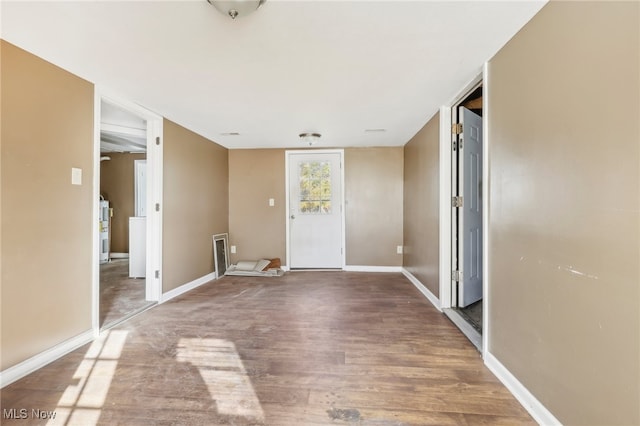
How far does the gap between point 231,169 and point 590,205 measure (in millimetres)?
4351

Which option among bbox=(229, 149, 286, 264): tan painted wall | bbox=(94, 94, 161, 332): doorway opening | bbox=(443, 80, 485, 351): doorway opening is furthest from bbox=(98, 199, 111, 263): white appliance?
bbox=(443, 80, 485, 351): doorway opening

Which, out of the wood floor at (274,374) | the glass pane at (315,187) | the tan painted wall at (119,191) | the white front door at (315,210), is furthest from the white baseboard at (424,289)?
the tan painted wall at (119,191)

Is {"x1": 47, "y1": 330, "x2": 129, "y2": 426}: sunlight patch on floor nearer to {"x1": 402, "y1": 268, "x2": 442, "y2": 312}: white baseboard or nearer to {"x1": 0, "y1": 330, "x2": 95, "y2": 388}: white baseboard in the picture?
{"x1": 0, "y1": 330, "x2": 95, "y2": 388}: white baseboard

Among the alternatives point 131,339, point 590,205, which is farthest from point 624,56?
point 131,339

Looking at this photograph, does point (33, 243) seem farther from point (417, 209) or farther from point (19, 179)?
point (417, 209)

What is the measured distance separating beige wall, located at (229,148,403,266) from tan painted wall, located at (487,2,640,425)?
2704 mm

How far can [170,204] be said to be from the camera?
305 cm

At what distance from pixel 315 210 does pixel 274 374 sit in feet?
9.83

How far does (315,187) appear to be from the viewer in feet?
14.5

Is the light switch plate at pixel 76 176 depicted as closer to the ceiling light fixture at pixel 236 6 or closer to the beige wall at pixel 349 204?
the ceiling light fixture at pixel 236 6

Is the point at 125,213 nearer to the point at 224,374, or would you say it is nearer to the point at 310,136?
the point at 310,136

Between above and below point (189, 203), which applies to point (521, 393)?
below

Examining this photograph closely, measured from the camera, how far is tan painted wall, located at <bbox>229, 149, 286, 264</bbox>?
4.45 metres

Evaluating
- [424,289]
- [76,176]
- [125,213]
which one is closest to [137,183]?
[125,213]
